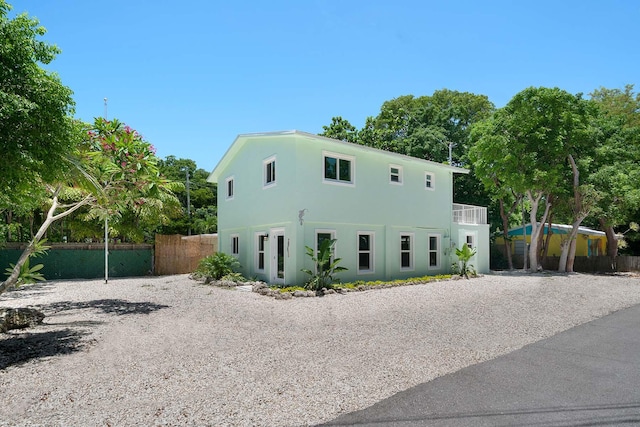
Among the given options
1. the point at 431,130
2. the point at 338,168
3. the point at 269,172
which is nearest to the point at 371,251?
the point at 338,168

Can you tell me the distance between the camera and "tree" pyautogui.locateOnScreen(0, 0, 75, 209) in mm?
→ 5914

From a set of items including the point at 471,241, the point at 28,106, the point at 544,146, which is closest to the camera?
the point at 28,106

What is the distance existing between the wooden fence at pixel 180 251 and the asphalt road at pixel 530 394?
1886cm

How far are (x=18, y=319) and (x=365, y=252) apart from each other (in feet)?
37.4

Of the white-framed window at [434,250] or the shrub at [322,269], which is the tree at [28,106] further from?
the white-framed window at [434,250]

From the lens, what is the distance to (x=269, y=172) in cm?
1647

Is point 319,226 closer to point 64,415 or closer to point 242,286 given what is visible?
point 242,286

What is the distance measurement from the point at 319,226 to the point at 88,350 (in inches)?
368

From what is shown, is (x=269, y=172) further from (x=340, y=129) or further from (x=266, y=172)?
(x=340, y=129)

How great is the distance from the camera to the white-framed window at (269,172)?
16.0 metres

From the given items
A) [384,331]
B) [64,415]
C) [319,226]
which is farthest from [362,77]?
[64,415]

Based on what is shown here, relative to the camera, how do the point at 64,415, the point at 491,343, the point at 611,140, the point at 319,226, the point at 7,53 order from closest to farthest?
the point at 64,415, the point at 7,53, the point at 491,343, the point at 319,226, the point at 611,140

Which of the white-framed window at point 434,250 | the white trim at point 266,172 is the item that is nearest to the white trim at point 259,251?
the white trim at point 266,172

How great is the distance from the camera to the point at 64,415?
4273 mm
